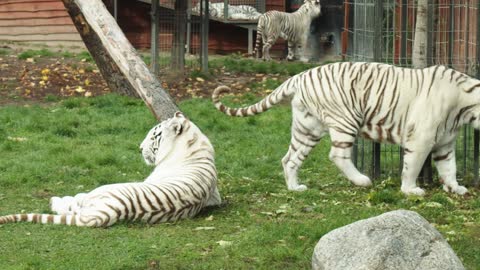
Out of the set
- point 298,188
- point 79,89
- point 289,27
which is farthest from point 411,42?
point 289,27

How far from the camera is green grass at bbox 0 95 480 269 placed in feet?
23.5

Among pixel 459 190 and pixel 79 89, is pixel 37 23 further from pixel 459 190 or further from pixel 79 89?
pixel 459 190

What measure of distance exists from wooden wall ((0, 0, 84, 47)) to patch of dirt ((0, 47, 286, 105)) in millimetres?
4895

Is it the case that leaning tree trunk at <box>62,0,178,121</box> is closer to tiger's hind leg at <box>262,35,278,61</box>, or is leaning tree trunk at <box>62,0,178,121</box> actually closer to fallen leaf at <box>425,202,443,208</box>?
fallen leaf at <box>425,202,443,208</box>

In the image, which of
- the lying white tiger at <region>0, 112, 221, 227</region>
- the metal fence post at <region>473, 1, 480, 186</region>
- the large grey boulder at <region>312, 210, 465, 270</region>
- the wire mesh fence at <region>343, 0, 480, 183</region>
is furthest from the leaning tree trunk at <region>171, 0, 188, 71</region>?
the large grey boulder at <region>312, 210, 465, 270</region>

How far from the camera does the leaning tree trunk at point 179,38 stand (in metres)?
17.2

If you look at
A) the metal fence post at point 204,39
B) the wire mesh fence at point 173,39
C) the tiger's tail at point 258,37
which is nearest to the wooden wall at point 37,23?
the wire mesh fence at point 173,39

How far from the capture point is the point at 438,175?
400 inches

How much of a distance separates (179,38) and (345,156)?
810cm

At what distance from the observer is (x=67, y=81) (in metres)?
16.6

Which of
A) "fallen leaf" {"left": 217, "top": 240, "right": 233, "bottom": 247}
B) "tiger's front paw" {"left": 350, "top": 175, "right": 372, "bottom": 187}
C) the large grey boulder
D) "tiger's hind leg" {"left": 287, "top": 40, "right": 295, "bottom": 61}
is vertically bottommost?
"fallen leaf" {"left": 217, "top": 240, "right": 233, "bottom": 247}

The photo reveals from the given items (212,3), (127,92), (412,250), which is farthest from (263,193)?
(212,3)

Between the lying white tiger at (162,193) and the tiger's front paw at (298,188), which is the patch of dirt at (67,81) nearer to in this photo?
the tiger's front paw at (298,188)

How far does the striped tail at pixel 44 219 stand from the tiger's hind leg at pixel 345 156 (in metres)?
2.66
